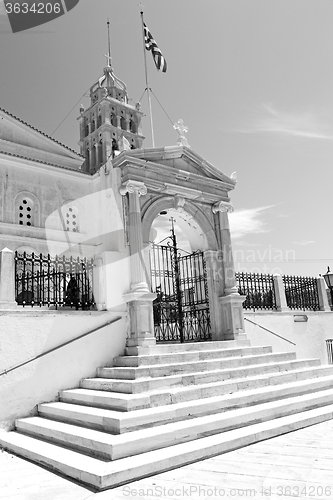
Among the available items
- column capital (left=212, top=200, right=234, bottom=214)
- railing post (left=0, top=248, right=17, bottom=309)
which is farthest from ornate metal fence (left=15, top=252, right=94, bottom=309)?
column capital (left=212, top=200, right=234, bottom=214)

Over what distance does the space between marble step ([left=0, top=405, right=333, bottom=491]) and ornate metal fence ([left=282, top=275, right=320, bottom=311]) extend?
677 cm

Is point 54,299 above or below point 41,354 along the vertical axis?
above

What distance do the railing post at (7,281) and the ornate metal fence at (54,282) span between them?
0.27 meters

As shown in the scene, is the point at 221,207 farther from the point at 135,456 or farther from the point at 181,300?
the point at 135,456

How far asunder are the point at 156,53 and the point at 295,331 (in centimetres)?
1043

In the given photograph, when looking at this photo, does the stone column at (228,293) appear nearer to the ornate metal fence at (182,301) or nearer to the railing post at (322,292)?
the ornate metal fence at (182,301)

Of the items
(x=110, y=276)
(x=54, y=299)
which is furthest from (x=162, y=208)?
(x=54, y=299)

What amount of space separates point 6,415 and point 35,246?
7974 mm

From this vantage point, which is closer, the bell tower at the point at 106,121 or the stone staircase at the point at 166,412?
the stone staircase at the point at 166,412

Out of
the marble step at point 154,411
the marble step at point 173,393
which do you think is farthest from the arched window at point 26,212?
the marble step at point 154,411

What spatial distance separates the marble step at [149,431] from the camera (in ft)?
16.2

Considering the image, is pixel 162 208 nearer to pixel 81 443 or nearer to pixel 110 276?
pixel 110 276

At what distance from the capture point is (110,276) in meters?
8.57

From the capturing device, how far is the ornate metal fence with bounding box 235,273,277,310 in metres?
11.8
